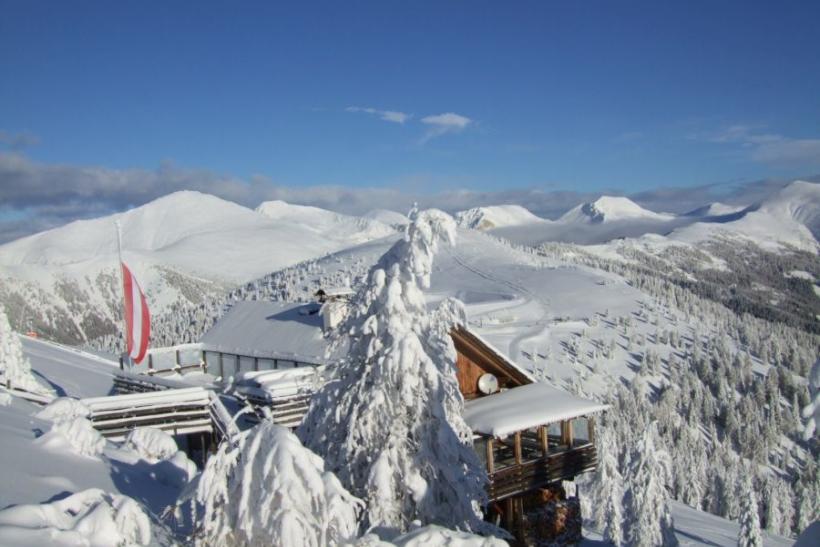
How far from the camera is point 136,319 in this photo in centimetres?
2230

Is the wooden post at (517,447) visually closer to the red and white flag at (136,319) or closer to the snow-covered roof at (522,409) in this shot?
the snow-covered roof at (522,409)

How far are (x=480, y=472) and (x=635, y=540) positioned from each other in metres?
29.7

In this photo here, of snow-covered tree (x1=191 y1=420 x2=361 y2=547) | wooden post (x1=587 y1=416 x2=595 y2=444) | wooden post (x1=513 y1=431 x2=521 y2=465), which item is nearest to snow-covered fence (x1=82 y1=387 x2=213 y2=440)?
wooden post (x1=513 y1=431 x2=521 y2=465)

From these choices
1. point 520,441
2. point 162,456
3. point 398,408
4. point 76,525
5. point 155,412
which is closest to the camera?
point 76,525

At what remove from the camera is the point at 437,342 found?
13.0m

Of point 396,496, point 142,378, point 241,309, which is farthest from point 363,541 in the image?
point 241,309

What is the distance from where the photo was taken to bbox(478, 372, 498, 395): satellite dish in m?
22.5

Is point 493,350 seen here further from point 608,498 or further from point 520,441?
point 608,498

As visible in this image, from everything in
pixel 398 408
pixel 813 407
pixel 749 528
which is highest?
pixel 813 407

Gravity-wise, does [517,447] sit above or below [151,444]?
below

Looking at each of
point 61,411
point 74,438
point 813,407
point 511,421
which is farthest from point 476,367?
point 813,407

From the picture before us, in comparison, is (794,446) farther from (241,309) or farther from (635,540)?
(241,309)

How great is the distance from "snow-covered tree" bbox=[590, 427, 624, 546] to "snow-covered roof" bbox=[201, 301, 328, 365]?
24804 mm

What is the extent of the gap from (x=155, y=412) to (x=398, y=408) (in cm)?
922
